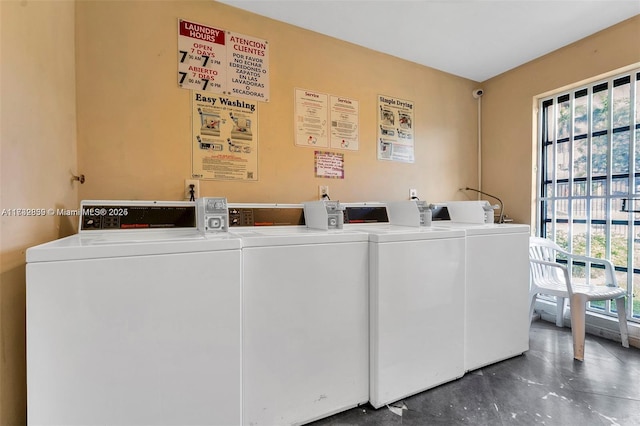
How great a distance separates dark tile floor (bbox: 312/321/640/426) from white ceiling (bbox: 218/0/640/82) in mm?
2347

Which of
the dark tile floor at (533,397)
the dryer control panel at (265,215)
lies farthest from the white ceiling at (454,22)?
the dark tile floor at (533,397)

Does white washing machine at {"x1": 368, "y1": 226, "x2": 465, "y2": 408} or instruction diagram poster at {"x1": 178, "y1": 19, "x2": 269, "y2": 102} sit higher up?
instruction diagram poster at {"x1": 178, "y1": 19, "x2": 269, "y2": 102}

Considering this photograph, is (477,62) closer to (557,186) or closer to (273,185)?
(557,186)

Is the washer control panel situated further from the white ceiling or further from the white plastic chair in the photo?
the white plastic chair

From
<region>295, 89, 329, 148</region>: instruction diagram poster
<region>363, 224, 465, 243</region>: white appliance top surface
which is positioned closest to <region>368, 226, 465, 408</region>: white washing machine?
<region>363, 224, 465, 243</region>: white appliance top surface

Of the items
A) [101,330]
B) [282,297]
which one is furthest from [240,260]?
[101,330]

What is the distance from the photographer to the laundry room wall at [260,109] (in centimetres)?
168

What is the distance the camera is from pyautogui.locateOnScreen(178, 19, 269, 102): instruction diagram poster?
187 centimetres

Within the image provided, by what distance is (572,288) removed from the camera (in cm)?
211

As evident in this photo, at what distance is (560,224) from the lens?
8.91 feet

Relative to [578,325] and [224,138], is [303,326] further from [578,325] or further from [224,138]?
[578,325]

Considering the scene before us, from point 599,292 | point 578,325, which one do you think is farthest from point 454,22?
point 578,325

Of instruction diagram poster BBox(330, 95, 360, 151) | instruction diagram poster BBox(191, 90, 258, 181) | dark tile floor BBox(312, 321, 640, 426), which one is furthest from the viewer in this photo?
instruction diagram poster BBox(330, 95, 360, 151)

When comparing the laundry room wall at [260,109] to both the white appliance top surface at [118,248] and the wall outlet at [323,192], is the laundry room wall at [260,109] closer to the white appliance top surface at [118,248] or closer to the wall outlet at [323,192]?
the wall outlet at [323,192]
